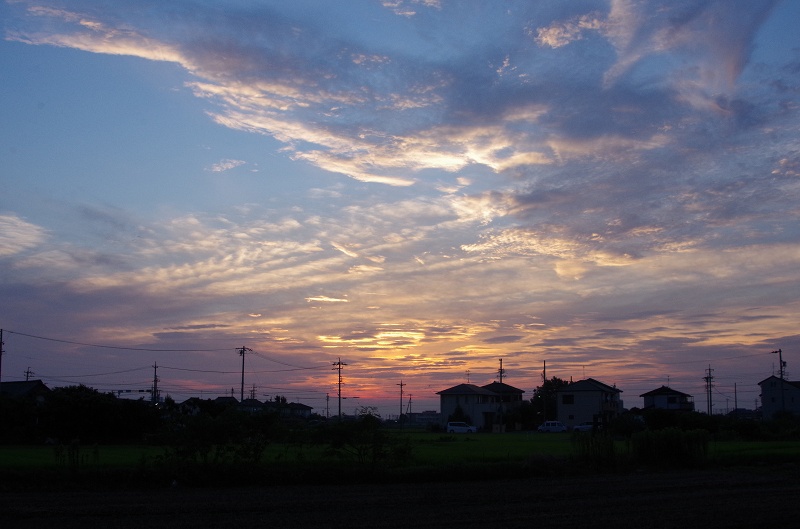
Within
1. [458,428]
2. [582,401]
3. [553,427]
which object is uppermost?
[582,401]

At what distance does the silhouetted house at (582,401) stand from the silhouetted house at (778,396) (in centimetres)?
2437

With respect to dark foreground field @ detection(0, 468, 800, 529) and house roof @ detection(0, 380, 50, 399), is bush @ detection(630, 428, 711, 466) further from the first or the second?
house roof @ detection(0, 380, 50, 399)

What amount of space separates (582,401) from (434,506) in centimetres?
8422

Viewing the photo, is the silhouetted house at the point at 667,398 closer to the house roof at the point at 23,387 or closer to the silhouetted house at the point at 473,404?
the silhouetted house at the point at 473,404

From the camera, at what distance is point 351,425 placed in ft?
88.2

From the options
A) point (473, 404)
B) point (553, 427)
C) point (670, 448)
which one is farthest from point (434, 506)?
point (473, 404)

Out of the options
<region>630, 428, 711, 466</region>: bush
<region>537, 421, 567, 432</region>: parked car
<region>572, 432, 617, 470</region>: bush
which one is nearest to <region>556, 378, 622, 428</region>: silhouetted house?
<region>537, 421, 567, 432</region>: parked car

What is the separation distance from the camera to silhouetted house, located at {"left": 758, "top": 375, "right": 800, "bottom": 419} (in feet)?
341

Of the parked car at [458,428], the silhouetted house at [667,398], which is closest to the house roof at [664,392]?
the silhouetted house at [667,398]

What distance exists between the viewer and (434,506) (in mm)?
19125

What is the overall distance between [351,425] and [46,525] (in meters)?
12.5

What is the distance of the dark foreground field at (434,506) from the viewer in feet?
53.4

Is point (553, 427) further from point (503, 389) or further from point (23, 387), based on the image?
point (23, 387)

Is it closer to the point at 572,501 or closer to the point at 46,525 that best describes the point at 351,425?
the point at 572,501
